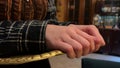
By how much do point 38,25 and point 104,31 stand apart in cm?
379

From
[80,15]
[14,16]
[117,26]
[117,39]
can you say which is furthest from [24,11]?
[80,15]

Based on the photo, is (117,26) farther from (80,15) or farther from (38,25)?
(38,25)

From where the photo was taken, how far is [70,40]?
0.30 meters

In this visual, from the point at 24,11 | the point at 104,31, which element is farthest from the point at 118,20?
the point at 24,11

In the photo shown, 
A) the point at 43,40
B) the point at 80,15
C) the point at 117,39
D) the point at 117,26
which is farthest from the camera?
the point at 80,15

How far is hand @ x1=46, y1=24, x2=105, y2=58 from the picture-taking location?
0.30m

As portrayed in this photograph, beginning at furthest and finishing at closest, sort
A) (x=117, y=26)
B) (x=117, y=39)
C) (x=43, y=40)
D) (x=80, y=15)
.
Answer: (x=80, y=15), (x=117, y=26), (x=117, y=39), (x=43, y=40)

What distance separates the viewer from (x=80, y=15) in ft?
14.9

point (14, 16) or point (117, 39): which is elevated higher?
point (14, 16)

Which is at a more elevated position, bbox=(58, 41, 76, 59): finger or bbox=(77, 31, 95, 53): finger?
bbox=(77, 31, 95, 53): finger

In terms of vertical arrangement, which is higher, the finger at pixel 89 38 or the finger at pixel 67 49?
the finger at pixel 89 38

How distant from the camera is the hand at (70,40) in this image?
11.8 inches

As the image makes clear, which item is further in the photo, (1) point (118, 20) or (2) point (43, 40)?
(1) point (118, 20)

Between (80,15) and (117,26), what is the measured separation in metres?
0.77
